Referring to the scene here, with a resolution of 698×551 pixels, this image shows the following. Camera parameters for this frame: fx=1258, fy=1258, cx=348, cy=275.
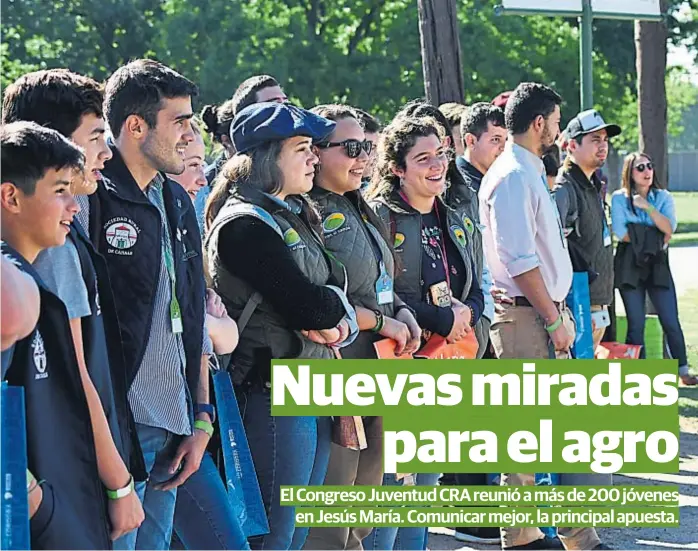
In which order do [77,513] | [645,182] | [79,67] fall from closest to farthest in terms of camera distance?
1. [77,513]
2. [645,182]
3. [79,67]

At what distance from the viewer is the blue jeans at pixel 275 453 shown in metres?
4.18

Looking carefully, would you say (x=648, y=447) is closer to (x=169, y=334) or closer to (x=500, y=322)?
(x=500, y=322)

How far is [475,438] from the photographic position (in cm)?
509

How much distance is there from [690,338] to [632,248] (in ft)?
9.46

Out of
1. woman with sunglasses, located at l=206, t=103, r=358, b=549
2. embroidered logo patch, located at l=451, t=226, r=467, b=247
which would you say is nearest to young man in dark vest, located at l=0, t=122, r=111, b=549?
woman with sunglasses, located at l=206, t=103, r=358, b=549

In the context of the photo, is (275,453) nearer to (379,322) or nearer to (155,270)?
(379,322)

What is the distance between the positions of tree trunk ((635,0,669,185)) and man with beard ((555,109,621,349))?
5.42 m

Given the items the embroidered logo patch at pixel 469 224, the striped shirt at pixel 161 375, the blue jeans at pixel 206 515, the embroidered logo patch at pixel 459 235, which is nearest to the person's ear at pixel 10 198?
the striped shirt at pixel 161 375

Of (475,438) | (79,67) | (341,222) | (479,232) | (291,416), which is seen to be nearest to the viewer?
(291,416)

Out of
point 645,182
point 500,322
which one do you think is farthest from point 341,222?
point 645,182

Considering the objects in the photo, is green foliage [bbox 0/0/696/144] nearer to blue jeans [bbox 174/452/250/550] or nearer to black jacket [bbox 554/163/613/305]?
black jacket [bbox 554/163/613/305]

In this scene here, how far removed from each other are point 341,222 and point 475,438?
1.10 meters

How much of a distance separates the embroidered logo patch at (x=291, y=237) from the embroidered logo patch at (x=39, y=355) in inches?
61.4

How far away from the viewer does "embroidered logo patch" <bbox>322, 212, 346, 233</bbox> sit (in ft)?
15.3
